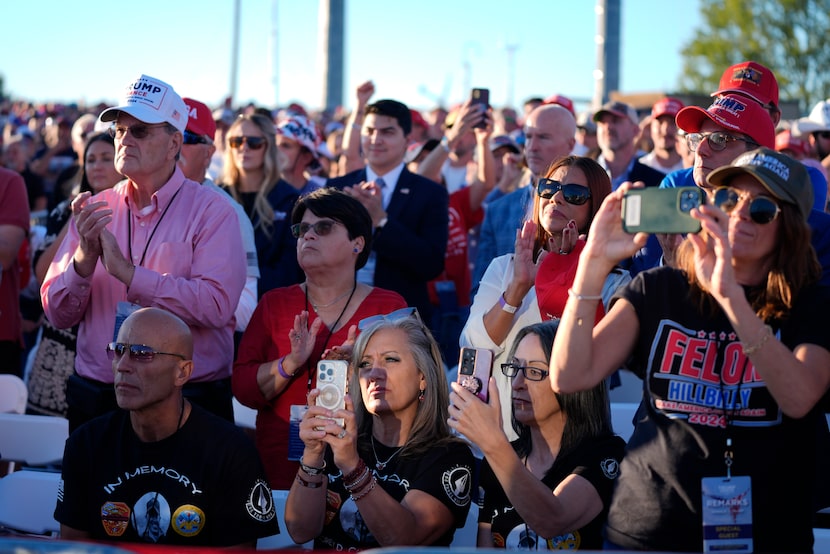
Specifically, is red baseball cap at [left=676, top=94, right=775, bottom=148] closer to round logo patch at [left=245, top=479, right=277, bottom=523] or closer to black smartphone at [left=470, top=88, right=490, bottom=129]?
round logo patch at [left=245, top=479, right=277, bottom=523]

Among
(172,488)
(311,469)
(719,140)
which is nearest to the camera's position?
(311,469)

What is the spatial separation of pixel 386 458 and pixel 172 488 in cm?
74

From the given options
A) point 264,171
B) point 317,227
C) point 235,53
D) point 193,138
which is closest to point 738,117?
point 317,227

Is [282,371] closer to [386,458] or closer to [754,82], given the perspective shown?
[386,458]

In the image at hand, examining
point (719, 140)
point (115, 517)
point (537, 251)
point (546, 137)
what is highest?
point (546, 137)

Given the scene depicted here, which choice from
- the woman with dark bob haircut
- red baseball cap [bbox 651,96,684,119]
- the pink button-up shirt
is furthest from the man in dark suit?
red baseball cap [bbox 651,96,684,119]

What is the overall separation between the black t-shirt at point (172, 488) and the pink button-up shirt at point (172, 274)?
2.29 ft

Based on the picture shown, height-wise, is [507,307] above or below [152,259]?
below

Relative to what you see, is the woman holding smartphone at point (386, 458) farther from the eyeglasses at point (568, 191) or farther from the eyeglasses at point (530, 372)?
the eyeglasses at point (568, 191)

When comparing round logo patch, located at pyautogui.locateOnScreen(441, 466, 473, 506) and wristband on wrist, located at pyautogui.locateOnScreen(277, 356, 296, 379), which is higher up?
wristband on wrist, located at pyautogui.locateOnScreen(277, 356, 296, 379)

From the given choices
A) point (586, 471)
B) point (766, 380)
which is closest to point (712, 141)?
point (586, 471)

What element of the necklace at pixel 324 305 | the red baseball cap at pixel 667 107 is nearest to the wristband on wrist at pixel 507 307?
the necklace at pixel 324 305

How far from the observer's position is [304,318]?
454 cm

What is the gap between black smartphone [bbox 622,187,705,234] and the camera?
2.72 metres
